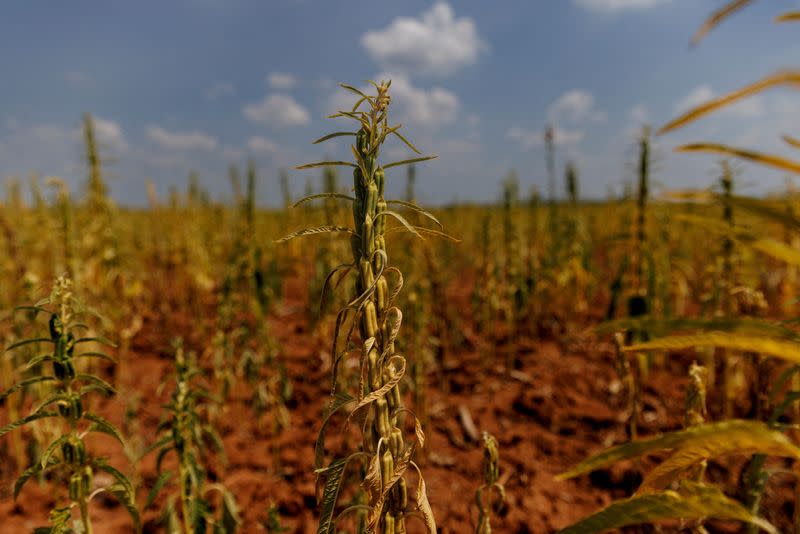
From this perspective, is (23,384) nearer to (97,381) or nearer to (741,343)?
(97,381)

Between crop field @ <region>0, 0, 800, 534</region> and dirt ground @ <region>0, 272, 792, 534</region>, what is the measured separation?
0.06 ft

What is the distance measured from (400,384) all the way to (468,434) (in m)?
0.62

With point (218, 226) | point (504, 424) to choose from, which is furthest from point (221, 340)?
point (218, 226)

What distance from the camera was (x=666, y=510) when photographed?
0.61 m

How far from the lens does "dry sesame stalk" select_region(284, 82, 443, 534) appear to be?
0.91 m

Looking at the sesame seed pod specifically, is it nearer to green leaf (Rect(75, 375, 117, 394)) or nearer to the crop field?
the crop field

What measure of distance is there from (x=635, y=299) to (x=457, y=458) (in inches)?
65.7

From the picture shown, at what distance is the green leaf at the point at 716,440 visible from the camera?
584 millimetres

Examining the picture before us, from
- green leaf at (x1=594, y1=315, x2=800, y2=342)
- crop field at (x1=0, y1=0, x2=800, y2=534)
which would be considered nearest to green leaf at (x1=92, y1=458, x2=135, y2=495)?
crop field at (x1=0, y1=0, x2=800, y2=534)

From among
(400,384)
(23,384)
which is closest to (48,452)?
(23,384)

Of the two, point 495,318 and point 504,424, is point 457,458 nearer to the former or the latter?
point 504,424

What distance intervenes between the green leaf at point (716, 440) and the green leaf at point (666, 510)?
0.06 metres

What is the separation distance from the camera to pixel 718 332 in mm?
662

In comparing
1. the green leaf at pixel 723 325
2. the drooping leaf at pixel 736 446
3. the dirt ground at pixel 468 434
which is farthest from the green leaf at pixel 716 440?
the dirt ground at pixel 468 434
